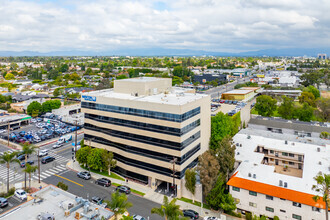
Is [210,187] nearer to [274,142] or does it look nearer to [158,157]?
[158,157]

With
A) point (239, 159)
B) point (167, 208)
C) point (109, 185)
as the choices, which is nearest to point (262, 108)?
point (239, 159)

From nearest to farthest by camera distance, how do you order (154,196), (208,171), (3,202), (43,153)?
(208,171), (3,202), (154,196), (43,153)

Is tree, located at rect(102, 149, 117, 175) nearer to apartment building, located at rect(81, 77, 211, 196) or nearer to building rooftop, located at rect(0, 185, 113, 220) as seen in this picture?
apartment building, located at rect(81, 77, 211, 196)

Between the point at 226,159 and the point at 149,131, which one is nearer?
the point at 226,159

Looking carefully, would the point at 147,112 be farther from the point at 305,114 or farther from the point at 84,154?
the point at 305,114

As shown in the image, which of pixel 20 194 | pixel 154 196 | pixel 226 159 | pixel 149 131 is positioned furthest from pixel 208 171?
pixel 20 194

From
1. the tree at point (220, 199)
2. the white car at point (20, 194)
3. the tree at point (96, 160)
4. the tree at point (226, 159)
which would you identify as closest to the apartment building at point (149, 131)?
the tree at point (96, 160)

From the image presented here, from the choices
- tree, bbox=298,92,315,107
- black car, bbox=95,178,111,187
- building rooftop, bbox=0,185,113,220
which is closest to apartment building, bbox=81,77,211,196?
black car, bbox=95,178,111,187
